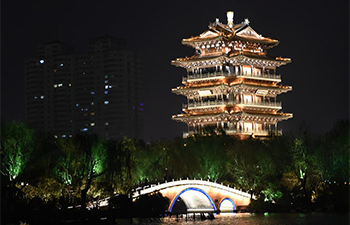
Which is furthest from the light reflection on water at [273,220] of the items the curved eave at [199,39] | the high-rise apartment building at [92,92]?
the high-rise apartment building at [92,92]

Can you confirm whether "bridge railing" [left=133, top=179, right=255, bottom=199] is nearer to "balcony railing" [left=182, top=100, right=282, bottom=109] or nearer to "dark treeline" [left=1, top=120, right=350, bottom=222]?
"dark treeline" [left=1, top=120, right=350, bottom=222]

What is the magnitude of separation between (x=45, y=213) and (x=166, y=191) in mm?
13221

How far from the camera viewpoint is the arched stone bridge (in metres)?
55.2

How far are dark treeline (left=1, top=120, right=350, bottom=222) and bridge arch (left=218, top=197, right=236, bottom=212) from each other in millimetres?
1486

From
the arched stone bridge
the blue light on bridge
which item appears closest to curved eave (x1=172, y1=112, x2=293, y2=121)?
the arched stone bridge

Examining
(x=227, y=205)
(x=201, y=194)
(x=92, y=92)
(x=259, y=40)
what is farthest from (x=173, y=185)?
(x=92, y=92)

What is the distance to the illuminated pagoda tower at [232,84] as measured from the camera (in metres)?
73.8

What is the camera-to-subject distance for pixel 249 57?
73938 mm

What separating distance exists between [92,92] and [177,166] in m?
74.7

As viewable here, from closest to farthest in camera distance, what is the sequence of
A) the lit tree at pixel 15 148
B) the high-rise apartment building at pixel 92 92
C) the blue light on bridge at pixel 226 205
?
the lit tree at pixel 15 148
the blue light on bridge at pixel 226 205
the high-rise apartment building at pixel 92 92

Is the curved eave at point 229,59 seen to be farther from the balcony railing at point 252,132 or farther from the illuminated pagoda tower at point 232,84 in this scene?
the balcony railing at point 252,132

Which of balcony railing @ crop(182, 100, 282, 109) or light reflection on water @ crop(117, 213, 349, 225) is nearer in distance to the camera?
light reflection on water @ crop(117, 213, 349, 225)

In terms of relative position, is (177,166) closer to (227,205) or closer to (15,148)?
(227,205)

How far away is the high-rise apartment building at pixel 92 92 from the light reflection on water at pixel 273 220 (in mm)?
82890
